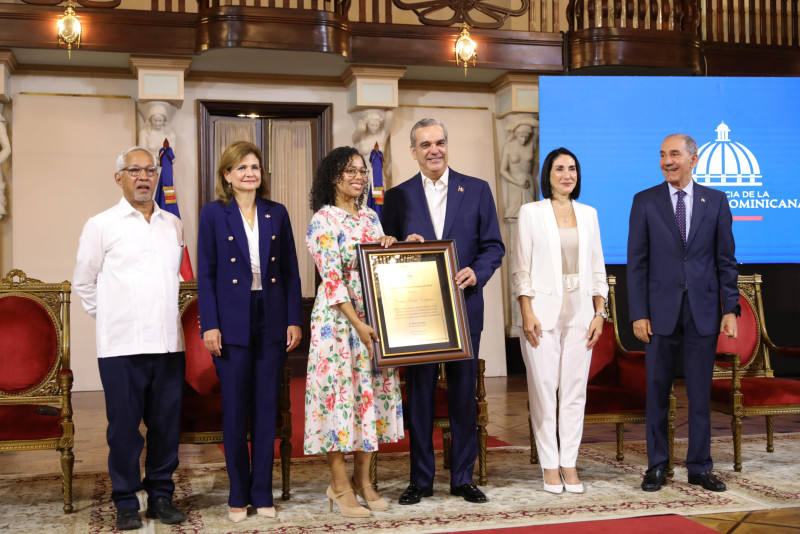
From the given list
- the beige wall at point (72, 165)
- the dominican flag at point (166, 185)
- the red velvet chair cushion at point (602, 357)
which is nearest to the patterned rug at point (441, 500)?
the red velvet chair cushion at point (602, 357)

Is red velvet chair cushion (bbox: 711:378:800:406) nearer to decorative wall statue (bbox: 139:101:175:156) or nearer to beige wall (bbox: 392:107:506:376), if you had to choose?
beige wall (bbox: 392:107:506:376)

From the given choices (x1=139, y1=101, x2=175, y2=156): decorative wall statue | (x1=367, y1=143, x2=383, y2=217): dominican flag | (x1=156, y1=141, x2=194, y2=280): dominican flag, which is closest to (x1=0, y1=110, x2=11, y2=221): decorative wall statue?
(x1=139, y1=101, x2=175, y2=156): decorative wall statue

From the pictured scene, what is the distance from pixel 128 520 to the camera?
3459mm

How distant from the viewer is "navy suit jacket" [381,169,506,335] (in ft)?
12.8

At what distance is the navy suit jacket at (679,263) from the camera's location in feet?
13.3

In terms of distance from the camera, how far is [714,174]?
8453 mm

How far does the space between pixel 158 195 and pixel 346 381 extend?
4866mm

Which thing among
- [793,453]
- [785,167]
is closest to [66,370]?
[793,453]

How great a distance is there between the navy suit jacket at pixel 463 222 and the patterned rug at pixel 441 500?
32.9 inches

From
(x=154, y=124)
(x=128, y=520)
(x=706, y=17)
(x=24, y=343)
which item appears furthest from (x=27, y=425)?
(x=706, y=17)

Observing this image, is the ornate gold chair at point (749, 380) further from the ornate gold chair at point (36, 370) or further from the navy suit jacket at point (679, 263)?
the ornate gold chair at point (36, 370)

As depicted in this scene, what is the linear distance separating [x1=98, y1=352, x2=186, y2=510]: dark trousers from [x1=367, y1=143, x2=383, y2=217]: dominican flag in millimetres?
4803

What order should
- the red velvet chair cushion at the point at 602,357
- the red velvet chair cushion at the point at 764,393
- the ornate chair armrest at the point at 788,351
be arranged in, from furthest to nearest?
1. the ornate chair armrest at the point at 788,351
2. the red velvet chair cushion at the point at 602,357
3. the red velvet chair cushion at the point at 764,393

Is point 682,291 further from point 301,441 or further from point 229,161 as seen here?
point 301,441
